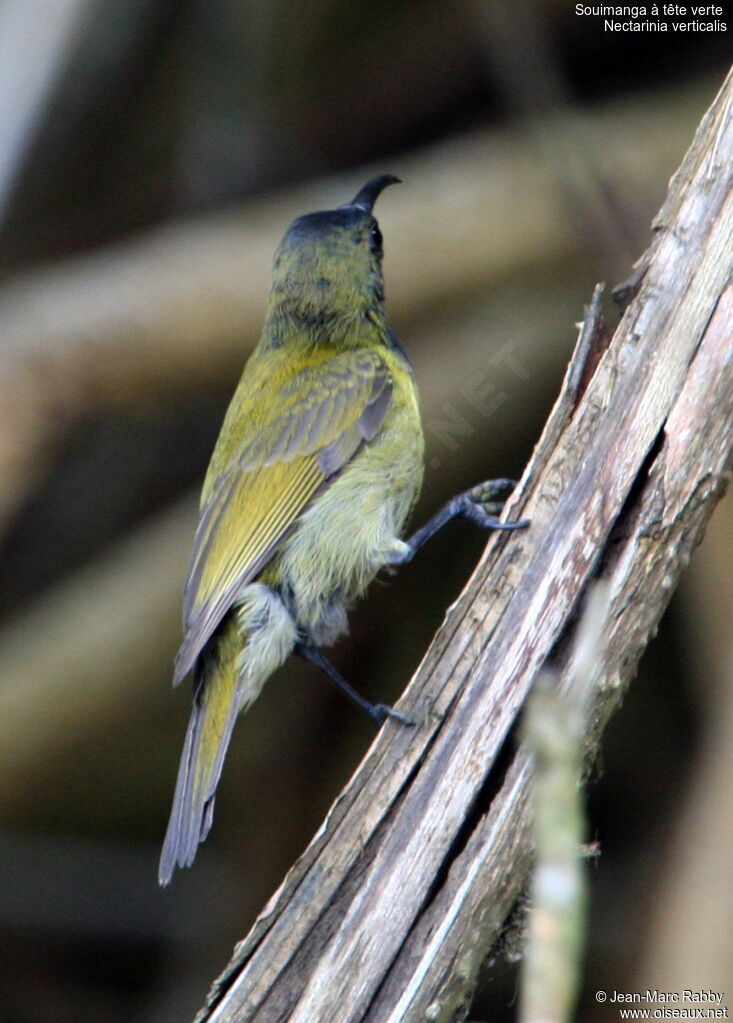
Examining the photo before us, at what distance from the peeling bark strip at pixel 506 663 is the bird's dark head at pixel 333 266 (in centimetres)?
128

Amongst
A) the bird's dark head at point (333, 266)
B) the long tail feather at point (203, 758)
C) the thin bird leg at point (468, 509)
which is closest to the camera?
the long tail feather at point (203, 758)

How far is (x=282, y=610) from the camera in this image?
288 cm

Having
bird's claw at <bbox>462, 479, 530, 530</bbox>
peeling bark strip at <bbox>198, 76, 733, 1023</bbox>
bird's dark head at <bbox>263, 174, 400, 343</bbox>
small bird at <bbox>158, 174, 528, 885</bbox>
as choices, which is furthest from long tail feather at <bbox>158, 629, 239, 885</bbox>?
bird's dark head at <bbox>263, 174, 400, 343</bbox>

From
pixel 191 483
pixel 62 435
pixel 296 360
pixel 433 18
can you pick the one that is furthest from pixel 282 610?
pixel 433 18

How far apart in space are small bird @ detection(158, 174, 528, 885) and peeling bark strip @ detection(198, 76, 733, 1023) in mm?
392

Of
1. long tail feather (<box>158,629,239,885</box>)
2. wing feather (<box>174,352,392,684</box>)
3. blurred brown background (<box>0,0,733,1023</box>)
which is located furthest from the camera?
blurred brown background (<box>0,0,733,1023</box>)

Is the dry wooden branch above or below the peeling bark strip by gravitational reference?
above

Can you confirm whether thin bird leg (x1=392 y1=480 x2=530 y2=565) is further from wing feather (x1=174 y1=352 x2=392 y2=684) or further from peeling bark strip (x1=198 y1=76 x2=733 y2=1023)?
Answer: peeling bark strip (x1=198 y1=76 x2=733 y2=1023)

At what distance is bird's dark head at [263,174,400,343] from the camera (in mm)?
Result: 3309

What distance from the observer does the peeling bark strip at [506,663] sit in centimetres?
196

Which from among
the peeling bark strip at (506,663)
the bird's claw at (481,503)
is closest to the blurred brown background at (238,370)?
the bird's claw at (481,503)

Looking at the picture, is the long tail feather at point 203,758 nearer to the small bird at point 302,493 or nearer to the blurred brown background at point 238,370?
the small bird at point 302,493
